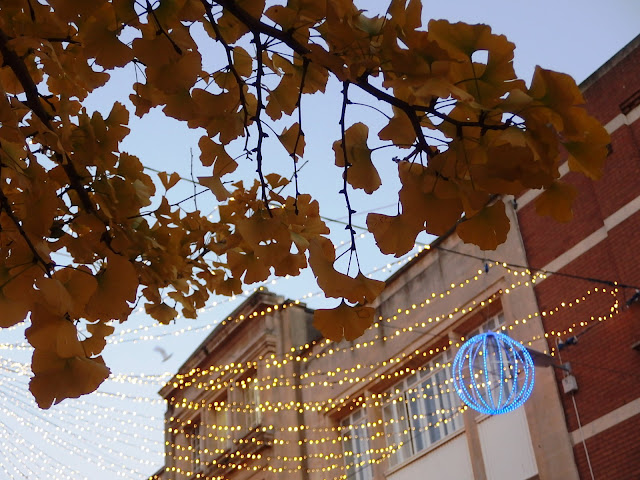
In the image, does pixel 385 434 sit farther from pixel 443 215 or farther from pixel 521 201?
pixel 443 215

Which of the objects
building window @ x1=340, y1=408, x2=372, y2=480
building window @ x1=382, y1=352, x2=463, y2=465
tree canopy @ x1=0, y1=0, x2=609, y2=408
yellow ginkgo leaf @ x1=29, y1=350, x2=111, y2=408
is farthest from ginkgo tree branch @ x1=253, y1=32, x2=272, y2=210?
building window @ x1=340, y1=408, x2=372, y2=480

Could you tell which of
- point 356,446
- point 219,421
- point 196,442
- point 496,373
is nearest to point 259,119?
point 496,373

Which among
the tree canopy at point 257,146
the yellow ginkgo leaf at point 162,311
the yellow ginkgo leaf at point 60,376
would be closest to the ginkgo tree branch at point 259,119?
the tree canopy at point 257,146

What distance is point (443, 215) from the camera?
5.92 ft

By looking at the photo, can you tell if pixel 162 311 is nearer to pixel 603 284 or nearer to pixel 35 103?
pixel 35 103

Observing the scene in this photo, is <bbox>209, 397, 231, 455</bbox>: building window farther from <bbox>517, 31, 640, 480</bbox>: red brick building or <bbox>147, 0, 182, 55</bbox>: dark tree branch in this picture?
<bbox>147, 0, 182, 55</bbox>: dark tree branch

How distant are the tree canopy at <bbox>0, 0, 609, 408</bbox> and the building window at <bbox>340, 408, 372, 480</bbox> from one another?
11.2m

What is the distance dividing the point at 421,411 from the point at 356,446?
196 centimetres

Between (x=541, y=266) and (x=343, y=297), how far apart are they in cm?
925

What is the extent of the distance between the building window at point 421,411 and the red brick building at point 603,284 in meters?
2.04

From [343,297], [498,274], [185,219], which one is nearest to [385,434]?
[498,274]

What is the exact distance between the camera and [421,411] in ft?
41.4

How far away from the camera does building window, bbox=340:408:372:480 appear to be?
13789mm

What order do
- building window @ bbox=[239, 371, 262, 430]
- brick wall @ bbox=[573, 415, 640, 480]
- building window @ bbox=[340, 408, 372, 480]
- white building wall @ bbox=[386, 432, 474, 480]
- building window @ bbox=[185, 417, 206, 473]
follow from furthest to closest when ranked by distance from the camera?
building window @ bbox=[185, 417, 206, 473], building window @ bbox=[239, 371, 262, 430], building window @ bbox=[340, 408, 372, 480], white building wall @ bbox=[386, 432, 474, 480], brick wall @ bbox=[573, 415, 640, 480]
